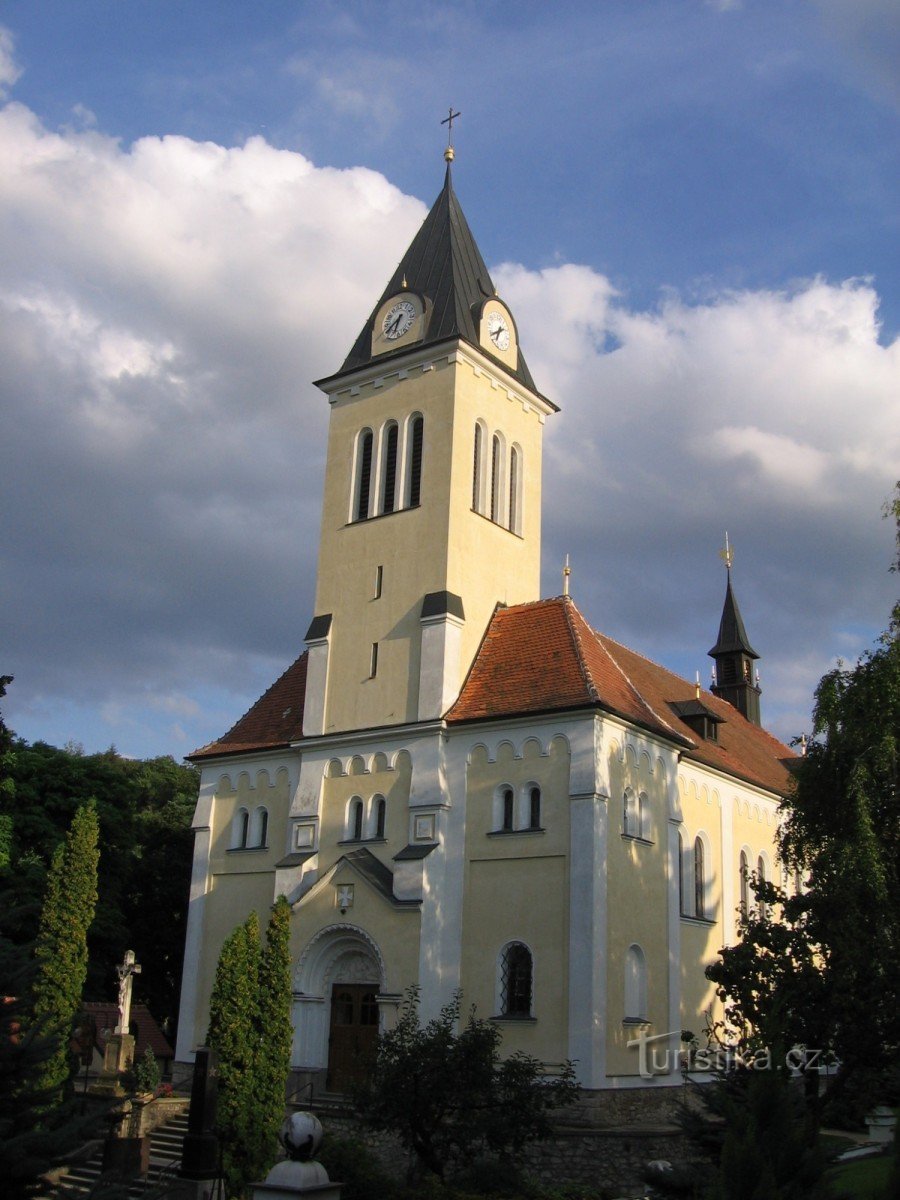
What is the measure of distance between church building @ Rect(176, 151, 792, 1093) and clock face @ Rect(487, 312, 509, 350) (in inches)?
3.2

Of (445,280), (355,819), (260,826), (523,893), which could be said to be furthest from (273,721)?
(445,280)

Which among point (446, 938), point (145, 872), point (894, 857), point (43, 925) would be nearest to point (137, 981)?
point (145, 872)

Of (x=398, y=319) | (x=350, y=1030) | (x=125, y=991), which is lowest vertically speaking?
(x=350, y=1030)

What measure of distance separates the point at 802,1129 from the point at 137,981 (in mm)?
38451

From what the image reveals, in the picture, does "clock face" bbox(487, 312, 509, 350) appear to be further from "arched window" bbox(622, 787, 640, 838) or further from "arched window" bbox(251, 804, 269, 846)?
"arched window" bbox(251, 804, 269, 846)

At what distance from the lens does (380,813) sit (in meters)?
27.9

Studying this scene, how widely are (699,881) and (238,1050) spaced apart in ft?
44.2

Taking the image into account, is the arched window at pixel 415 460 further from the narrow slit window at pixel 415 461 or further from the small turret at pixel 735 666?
the small turret at pixel 735 666

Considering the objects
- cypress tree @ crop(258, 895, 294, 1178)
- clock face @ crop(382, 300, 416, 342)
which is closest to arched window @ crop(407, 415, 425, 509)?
clock face @ crop(382, 300, 416, 342)

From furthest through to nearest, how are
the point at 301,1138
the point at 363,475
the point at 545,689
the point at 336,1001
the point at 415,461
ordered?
the point at 363,475
the point at 415,461
the point at 336,1001
the point at 545,689
the point at 301,1138

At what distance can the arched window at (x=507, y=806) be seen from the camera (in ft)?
85.0

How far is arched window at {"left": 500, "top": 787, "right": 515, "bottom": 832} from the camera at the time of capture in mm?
25922

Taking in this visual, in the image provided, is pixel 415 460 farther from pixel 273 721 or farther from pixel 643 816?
pixel 643 816

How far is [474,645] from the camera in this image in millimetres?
29219
